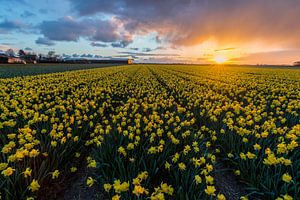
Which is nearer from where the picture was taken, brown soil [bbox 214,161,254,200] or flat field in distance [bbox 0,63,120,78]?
brown soil [bbox 214,161,254,200]

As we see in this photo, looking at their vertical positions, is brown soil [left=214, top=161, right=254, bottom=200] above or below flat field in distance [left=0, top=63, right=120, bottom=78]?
below

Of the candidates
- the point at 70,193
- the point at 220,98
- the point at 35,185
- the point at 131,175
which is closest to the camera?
the point at 35,185

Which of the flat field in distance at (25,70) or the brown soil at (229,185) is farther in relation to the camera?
the flat field in distance at (25,70)

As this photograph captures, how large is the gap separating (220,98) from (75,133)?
669 cm

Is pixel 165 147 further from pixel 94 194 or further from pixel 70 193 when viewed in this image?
pixel 70 193

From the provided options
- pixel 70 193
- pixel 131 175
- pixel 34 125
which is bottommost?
pixel 70 193

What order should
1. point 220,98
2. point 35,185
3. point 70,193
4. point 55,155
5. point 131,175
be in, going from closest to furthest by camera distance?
point 35,185 < point 131,175 < point 70,193 < point 55,155 < point 220,98

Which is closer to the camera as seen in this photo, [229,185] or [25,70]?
[229,185]

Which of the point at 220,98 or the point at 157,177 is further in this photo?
the point at 220,98

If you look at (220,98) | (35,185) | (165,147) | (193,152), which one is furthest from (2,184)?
(220,98)

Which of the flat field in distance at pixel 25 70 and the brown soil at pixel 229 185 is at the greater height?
the flat field in distance at pixel 25 70

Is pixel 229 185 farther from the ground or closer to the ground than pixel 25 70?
closer to the ground

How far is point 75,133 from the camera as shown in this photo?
15.1ft

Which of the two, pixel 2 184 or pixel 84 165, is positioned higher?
pixel 2 184
